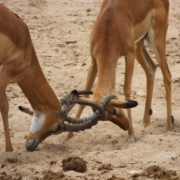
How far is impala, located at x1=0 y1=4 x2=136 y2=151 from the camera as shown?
7426mm

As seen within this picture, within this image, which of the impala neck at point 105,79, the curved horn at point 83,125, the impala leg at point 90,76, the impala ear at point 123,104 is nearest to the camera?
the curved horn at point 83,125

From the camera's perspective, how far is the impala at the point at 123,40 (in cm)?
828

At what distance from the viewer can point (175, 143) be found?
791cm

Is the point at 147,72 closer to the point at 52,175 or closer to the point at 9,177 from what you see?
the point at 52,175

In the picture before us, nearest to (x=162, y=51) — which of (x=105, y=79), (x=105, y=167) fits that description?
(x=105, y=79)

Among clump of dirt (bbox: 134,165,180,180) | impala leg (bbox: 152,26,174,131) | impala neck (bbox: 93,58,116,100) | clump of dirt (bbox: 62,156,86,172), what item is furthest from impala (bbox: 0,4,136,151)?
impala leg (bbox: 152,26,174,131)

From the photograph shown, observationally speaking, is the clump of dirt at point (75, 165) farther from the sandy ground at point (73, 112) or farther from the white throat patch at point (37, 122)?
the white throat patch at point (37, 122)

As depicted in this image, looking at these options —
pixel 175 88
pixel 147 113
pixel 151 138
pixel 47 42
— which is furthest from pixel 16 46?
pixel 47 42

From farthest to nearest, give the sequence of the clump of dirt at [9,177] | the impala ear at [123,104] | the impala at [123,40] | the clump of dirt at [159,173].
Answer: the impala at [123,40]
the impala ear at [123,104]
the clump of dirt at [159,173]
the clump of dirt at [9,177]

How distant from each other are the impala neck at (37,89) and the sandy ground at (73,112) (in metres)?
0.64

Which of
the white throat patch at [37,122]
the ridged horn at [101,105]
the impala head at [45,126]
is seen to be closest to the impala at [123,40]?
the ridged horn at [101,105]

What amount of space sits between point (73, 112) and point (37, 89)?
7.86ft

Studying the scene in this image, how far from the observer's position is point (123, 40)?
855cm

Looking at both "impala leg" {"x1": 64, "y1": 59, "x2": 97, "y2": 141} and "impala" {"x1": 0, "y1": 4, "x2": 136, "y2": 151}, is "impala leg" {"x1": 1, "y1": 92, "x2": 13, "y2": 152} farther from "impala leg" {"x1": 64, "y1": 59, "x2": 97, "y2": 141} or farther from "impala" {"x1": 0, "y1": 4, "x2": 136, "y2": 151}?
"impala leg" {"x1": 64, "y1": 59, "x2": 97, "y2": 141}
